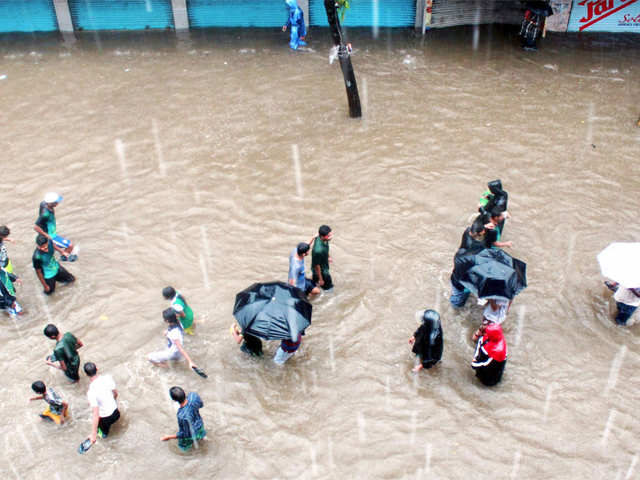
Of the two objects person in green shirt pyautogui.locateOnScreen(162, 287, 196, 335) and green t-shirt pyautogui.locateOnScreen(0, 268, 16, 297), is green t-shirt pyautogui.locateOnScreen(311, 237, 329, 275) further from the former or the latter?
green t-shirt pyautogui.locateOnScreen(0, 268, 16, 297)

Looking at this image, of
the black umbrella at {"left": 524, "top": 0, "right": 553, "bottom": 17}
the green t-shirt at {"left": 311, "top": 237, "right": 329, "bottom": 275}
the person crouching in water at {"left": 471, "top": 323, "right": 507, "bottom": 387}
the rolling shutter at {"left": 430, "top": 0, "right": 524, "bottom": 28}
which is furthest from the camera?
the rolling shutter at {"left": 430, "top": 0, "right": 524, "bottom": 28}

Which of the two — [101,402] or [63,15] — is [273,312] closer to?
[101,402]

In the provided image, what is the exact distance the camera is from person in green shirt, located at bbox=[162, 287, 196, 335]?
670cm

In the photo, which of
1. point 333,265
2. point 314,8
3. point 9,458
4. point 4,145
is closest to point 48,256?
point 9,458

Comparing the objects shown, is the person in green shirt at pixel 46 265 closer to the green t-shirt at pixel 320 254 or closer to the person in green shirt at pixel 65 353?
the person in green shirt at pixel 65 353

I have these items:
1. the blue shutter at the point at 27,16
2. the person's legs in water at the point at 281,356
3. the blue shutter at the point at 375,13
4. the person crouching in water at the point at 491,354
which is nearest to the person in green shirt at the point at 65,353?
the person's legs in water at the point at 281,356

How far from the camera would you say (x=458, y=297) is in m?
7.58

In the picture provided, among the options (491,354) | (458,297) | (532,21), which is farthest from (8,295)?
(532,21)

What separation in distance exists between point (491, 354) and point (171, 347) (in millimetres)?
3920

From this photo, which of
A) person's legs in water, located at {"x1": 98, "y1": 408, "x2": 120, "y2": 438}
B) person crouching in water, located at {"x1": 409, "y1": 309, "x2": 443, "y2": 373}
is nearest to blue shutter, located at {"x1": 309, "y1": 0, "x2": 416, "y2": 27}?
person crouching in water, located at {"x1": 409, "y1": 309, "x2": 443, "y2": 373}

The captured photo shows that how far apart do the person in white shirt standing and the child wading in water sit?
0.52 m

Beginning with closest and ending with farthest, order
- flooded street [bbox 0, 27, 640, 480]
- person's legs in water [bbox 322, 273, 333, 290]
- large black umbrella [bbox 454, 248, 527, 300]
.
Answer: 1. flooded street [bbox 0, 27, 640, 480]
2. large black umbrella [bbox 454, 248, 527, 300]
3. person's legs in water [bbox 322, 273, 333, 290]

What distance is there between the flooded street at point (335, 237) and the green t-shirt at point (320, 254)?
2.02ft

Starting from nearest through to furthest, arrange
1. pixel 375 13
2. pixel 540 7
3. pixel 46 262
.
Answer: pixel 46 262
pixel 540 7
pixel 375 13
